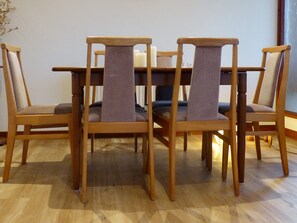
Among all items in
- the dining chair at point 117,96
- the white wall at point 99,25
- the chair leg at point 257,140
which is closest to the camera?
the dining chair at point 117,96

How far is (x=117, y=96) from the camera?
1913 millimetres

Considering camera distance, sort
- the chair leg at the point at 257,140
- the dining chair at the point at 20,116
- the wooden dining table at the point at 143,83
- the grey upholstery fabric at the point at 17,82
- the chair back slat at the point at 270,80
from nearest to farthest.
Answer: the wooden dining table at the point at 143,83 < the dining chair at the point at 20,116 < the grey upholstery fabric at the point at 17,82 < the chair back slat at the point at 270,80 < the chair leg at the point at 257,140

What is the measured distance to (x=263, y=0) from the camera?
13.0 feet

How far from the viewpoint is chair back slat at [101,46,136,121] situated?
184 cm

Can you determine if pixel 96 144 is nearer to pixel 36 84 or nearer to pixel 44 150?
pixel 44 150

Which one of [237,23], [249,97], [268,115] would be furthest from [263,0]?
[268,115]

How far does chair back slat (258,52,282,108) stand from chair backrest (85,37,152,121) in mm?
1162

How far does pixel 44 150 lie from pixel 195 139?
1646 millimetres

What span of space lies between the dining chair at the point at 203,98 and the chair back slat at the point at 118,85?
0.26m

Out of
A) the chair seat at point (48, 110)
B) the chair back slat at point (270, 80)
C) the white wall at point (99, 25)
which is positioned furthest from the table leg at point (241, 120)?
the white wall at point (99, 25)

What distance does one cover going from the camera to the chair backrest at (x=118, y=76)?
181 cm

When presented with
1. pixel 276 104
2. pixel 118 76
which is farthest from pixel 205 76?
pixel 276 104

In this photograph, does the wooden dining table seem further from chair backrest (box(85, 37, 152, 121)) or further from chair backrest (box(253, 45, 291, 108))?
chair backrest (box(253, 45, 291, 108))

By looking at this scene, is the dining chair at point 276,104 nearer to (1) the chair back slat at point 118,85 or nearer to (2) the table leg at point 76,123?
(1) the chair back slat at point 118,85
